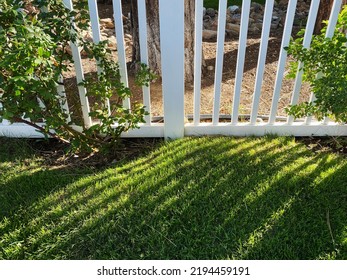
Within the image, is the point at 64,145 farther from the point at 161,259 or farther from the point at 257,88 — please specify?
the point at 257,88

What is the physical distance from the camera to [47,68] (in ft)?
7.01

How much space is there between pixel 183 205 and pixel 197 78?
1.01m

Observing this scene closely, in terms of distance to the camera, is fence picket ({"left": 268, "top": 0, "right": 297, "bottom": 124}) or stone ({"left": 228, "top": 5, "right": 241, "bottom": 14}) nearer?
fence picket ({"left": 268, "top": 0, "right": 297, "bottom": 124})

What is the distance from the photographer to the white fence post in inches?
91.8

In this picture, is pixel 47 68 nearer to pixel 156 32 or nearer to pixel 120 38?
pixel 120 38

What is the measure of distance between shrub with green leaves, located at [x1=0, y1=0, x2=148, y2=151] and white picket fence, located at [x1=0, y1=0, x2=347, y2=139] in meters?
0.15

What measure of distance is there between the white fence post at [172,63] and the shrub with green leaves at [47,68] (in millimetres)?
264

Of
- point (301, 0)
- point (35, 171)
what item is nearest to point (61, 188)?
point (35, 171)

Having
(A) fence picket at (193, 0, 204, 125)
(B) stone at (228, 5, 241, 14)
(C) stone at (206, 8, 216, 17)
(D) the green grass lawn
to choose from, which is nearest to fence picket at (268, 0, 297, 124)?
(A) fence picket at (193, 0, 204, 125)

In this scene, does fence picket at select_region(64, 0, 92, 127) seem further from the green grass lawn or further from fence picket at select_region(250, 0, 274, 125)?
the green grass lawn

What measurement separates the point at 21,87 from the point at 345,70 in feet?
6.34

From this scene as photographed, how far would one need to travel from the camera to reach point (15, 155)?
2854mm

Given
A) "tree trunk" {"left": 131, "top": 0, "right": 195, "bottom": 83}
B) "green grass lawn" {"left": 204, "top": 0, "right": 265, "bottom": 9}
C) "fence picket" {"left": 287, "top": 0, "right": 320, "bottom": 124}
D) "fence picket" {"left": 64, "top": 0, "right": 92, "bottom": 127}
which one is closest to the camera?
"fence picket" {"left": 287, "top": 0, "right": 320, "bottom": 124}

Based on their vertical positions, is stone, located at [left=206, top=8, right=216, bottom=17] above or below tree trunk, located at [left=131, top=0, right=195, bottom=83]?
below
